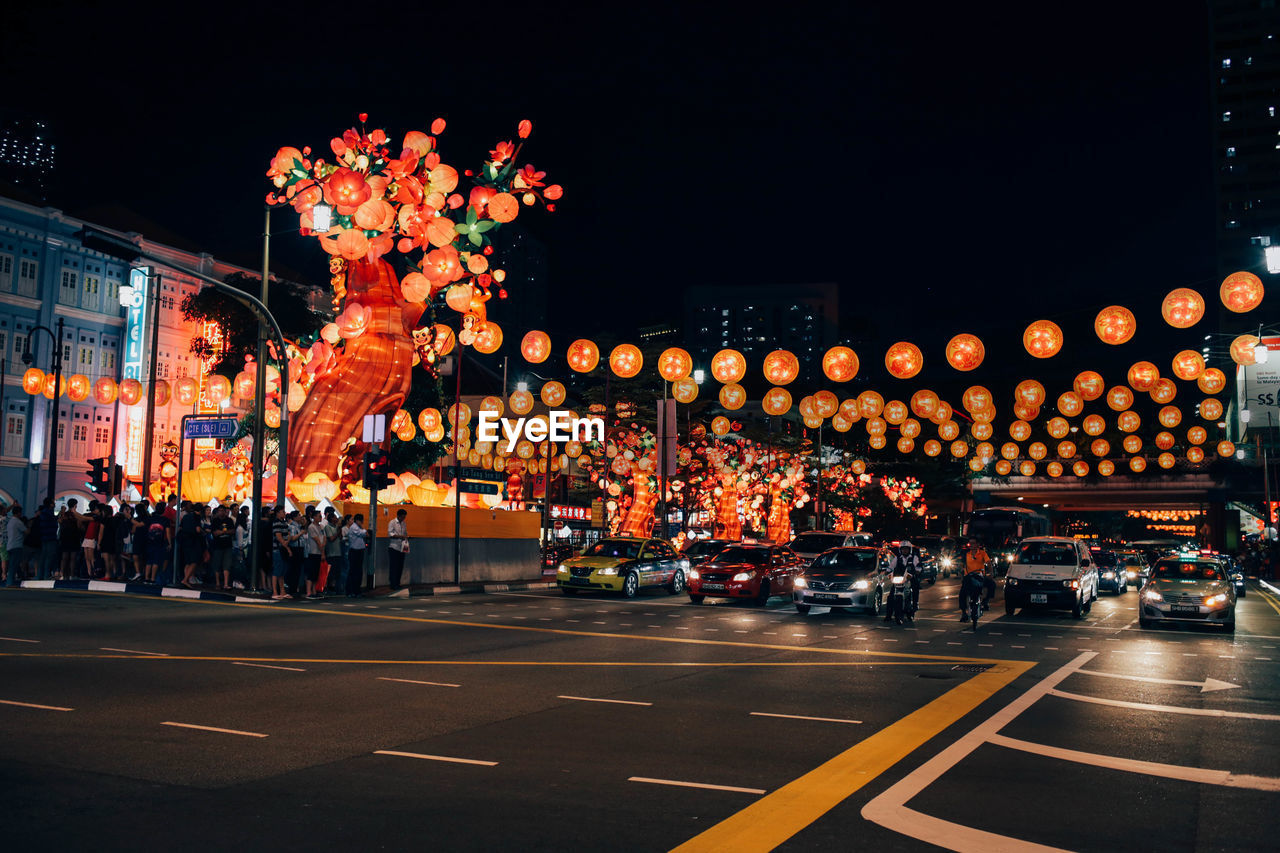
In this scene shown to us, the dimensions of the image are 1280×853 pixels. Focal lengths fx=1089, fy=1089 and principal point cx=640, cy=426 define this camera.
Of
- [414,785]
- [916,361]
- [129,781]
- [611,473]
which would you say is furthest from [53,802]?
[611,473]

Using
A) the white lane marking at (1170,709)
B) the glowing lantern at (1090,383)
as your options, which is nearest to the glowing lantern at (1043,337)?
the glowing lantern at (1090,383)

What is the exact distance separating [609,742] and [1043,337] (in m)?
17.2

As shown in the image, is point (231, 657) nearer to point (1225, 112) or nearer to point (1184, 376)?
point (1184, 376)

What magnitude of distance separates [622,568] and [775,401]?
694 centimetres

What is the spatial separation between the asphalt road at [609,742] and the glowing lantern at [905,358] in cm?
824

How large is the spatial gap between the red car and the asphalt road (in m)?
8.60

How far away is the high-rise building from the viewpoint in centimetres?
14375

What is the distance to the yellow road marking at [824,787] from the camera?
5.88 meters

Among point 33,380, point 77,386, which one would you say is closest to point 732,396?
point 77,386

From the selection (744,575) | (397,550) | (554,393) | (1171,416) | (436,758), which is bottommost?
(436,758)

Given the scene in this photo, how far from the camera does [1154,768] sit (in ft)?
26.2

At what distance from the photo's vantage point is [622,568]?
27.7 meters

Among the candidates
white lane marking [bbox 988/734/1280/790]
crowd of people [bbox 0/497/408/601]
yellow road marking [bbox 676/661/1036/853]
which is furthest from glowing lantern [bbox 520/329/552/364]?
white lane marking [bbox 988/734/1280/790]

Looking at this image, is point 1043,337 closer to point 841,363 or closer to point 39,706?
point 841,363
